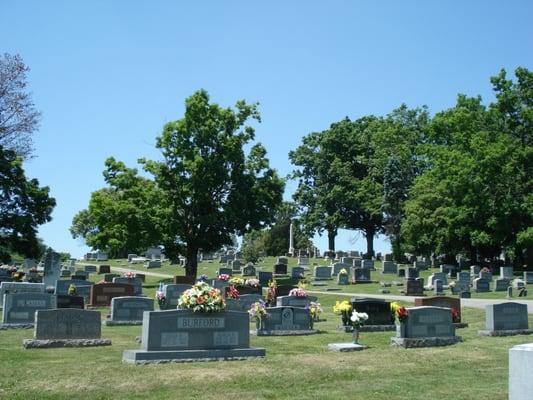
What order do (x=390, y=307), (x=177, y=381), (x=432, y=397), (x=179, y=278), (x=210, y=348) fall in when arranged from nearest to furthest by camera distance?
(x=432, y=397)
(x=177, y=381)
(x=210, y=348)
(x=390, y=307)
(x=179, y=278)

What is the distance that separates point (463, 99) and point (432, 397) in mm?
50356

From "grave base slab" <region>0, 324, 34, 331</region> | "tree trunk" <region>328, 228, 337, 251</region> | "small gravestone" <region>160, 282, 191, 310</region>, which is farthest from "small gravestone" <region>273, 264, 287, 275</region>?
"tree trunk" <region>328, 228, 337, 251</region>

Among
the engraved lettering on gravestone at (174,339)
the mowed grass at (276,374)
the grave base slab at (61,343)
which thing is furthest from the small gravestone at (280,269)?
the engraved lettering on gravestone at (174,339)

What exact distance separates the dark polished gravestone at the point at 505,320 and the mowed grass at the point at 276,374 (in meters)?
1.81

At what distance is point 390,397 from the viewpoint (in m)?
8.99

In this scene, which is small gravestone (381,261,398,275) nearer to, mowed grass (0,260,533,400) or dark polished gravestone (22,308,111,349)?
mowed grass (0,260,533,400)

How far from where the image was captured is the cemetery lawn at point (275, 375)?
29.8 ft

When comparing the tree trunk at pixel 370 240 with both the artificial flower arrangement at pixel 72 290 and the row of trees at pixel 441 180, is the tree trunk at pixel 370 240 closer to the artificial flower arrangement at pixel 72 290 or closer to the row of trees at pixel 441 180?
the row of trees at pixel 441 180

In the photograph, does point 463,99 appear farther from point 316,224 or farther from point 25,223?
point 25,223

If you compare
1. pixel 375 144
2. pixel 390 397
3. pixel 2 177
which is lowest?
pixel 390 397

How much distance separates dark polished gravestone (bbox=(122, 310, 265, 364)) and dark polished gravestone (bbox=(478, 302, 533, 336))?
730cm

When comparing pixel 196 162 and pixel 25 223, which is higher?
pixel 196 162

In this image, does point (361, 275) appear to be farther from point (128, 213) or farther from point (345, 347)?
point (345, 347)

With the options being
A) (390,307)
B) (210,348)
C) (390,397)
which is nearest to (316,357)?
(210,348)
